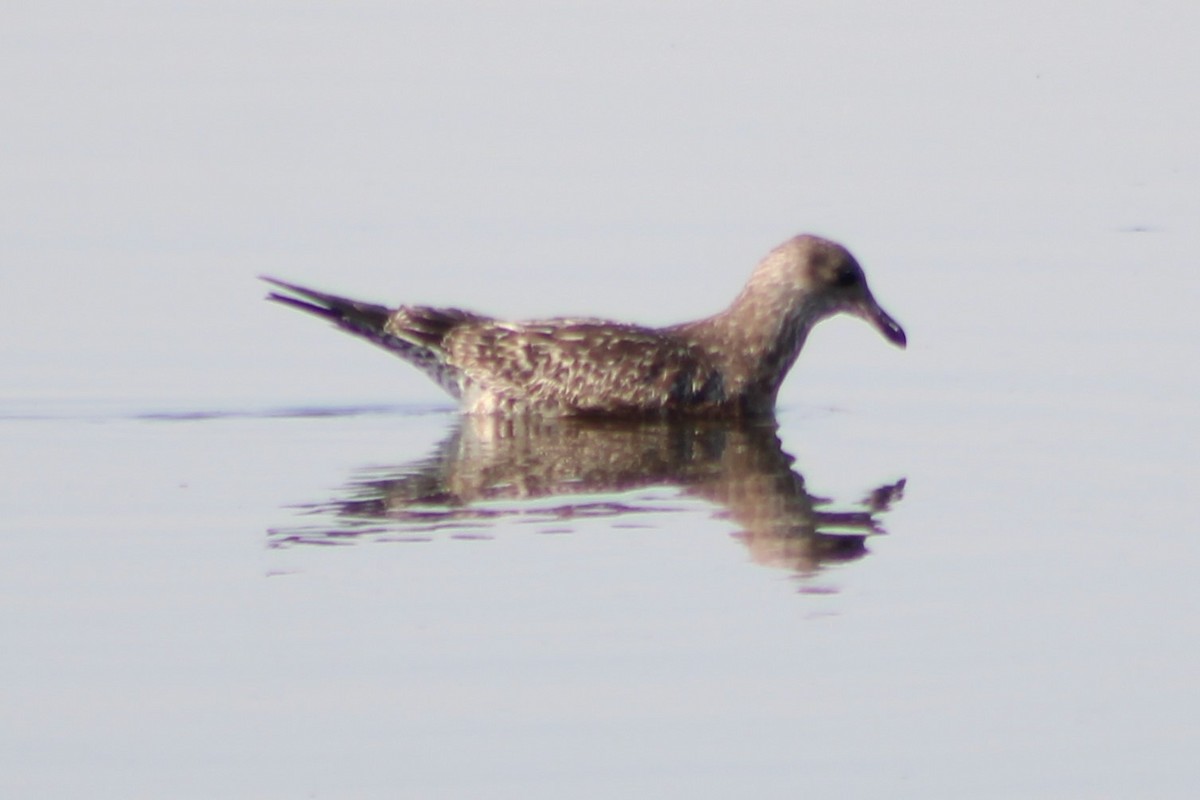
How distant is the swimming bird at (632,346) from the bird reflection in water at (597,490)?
5.9 inches

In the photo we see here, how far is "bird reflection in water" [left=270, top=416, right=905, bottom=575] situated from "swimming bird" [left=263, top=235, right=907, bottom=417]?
149mm

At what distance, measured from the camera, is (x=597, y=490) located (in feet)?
30.6

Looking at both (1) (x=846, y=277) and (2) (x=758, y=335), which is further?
(1) (x=846, y=277)

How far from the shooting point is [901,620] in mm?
7492

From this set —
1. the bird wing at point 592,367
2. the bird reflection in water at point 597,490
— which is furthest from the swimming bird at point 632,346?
Result: the bird reflection in water at point 597,490

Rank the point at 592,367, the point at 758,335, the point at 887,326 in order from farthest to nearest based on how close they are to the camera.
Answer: the point at 887,326 < the point at 758,335 < the point at 592,367

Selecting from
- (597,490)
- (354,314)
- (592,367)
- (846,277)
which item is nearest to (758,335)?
(846,277)

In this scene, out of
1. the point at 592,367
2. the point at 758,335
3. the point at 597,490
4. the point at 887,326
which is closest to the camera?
the point at 597,490

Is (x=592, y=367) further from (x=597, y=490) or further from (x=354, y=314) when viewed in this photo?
(x=597, y=490)

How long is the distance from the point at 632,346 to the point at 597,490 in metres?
1.88

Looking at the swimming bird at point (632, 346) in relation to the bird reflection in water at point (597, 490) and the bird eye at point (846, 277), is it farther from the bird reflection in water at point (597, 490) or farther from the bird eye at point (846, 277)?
the bird reflection in water at point (597, 490)

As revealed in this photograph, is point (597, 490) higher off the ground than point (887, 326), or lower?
lower

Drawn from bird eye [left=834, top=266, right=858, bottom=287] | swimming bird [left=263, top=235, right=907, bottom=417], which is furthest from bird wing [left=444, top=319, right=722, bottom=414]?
bird eye [left=834, top=266, right=858, bottom=287]

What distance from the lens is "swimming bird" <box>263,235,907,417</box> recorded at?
11.1 m
